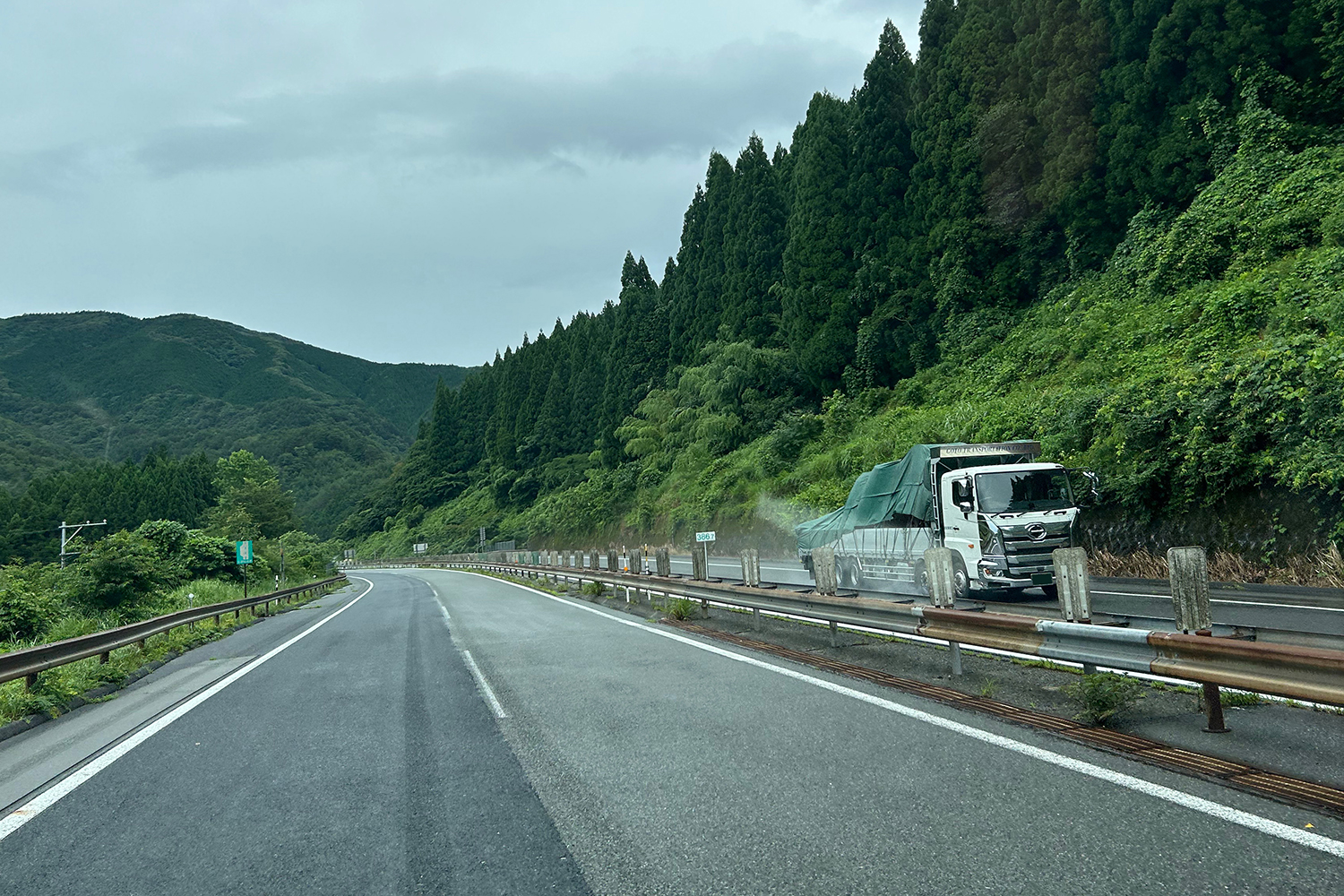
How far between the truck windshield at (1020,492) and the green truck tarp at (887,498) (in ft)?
4.21

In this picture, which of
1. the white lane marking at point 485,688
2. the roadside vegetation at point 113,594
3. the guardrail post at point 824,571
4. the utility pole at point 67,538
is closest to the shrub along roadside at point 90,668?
the roadside vegetation at point 113,594

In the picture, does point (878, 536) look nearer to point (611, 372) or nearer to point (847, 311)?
point (847, 311)

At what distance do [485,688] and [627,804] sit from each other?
4.56 m

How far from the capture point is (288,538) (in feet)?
219

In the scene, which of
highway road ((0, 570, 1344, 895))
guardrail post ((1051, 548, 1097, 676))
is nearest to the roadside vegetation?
highway road ((0, 570, 1344, 895))

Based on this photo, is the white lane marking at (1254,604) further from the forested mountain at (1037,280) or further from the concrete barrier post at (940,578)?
the concrete barrier post at (940,578)

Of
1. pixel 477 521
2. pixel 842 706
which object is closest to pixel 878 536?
pixel 842 706

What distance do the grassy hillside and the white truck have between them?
2.52 metres

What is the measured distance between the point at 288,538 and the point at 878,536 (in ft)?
199

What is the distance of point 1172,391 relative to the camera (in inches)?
713

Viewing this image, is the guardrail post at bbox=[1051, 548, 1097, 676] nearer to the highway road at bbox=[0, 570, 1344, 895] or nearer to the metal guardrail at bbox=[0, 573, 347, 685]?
the highway road at bbox=[0, 570, 1344, 895]

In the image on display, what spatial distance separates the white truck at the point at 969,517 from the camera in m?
13.6

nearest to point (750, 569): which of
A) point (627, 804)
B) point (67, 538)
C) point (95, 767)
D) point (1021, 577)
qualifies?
point (1021, 577)

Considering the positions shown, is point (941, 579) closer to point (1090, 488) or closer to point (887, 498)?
point (1090, 488)
